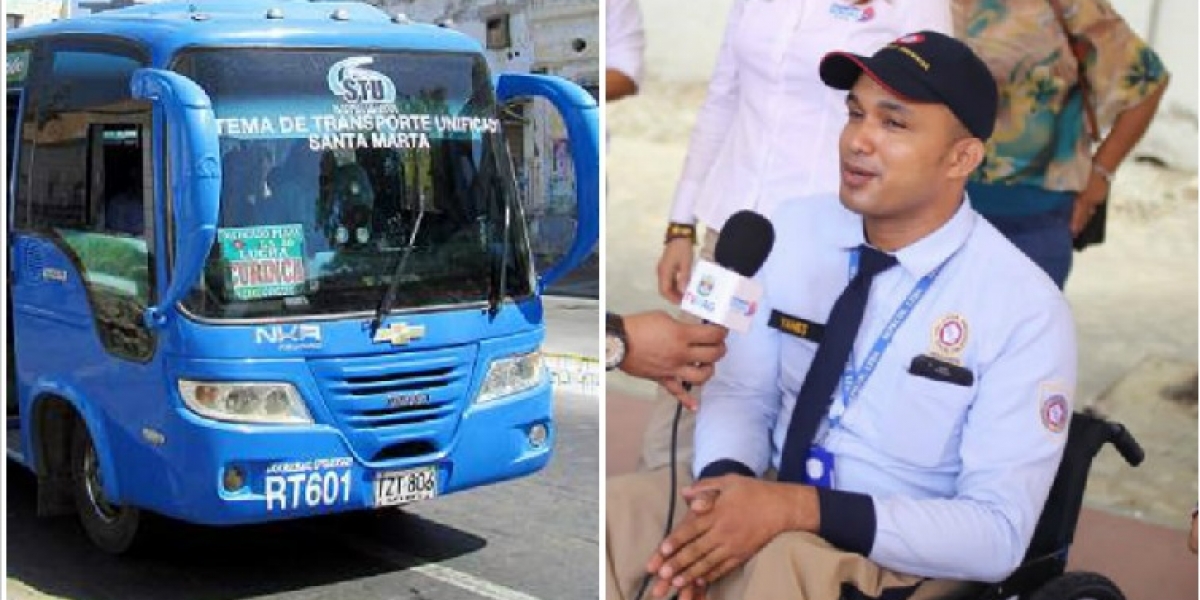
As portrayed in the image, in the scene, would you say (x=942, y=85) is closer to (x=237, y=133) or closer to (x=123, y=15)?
(x=237, y=133)

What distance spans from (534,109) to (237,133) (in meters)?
0.63

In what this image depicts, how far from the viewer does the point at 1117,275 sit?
3.49 metres

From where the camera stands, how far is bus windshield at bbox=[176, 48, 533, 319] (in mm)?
2924

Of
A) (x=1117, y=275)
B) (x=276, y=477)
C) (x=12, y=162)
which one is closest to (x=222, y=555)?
(x=276, y=477)

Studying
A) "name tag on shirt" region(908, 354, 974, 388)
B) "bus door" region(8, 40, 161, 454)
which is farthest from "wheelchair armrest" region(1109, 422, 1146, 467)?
"bus door" region(8, 40, 161, 454)

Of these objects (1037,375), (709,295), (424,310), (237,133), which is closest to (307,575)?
(424,310)

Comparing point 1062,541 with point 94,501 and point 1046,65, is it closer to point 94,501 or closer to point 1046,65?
point 1046,65

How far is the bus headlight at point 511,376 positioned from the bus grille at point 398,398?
55mm

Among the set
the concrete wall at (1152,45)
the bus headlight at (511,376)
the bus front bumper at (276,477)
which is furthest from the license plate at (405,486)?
the concrete wall at (1152,45)

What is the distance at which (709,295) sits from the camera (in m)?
1.91

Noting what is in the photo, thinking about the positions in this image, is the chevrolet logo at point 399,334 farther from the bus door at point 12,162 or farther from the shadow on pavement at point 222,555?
the bus door at point 12,162

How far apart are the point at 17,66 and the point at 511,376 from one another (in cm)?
135

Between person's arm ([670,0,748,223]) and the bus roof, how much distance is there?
1.04 m

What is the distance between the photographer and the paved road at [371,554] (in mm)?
3119
